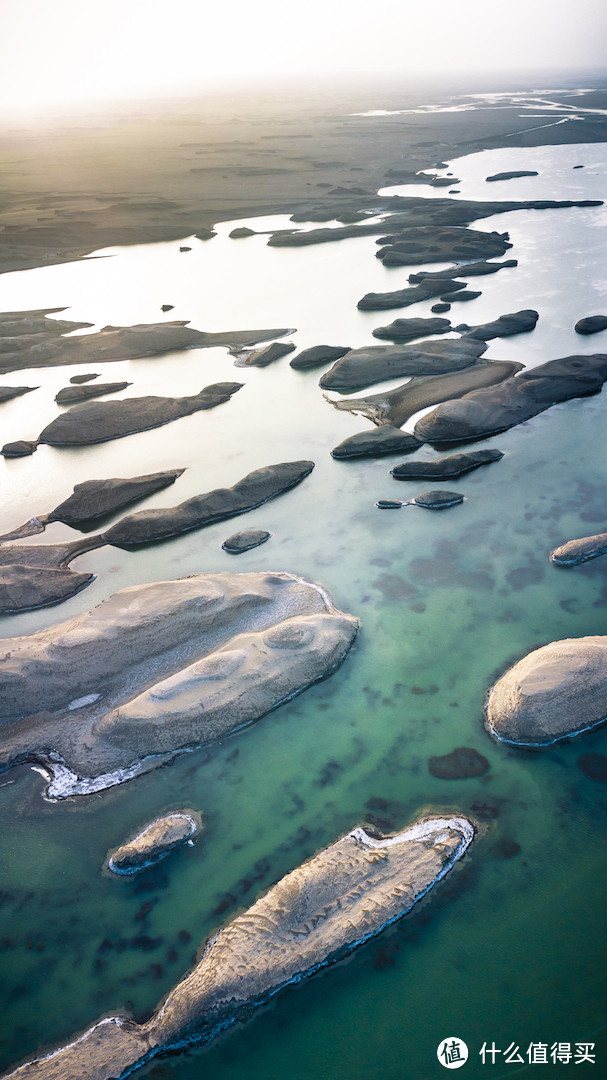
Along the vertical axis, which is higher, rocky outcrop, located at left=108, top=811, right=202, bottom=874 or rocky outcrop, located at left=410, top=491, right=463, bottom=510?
rocky outcrop, located at left=410, top=491, right=463, bottom=510

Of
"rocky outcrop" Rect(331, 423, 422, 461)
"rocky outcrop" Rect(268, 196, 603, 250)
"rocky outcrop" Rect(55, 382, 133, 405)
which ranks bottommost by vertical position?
"rocky outcrop" Rect(331, 423, 422, 461)

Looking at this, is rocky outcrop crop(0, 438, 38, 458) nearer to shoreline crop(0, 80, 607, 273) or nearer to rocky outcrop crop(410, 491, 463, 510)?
rocky outcrop crop(410, 491, 463, 510)

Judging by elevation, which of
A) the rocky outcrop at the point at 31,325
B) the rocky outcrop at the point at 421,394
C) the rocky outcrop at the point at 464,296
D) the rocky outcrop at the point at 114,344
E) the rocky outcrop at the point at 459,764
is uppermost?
the rocky outcrop at the point at 31,325

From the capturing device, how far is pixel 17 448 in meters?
15.3

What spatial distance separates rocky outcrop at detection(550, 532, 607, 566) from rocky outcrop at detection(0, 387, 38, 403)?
537 inches

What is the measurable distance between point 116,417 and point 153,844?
431 inches

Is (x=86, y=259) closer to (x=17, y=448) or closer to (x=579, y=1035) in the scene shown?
(x=17, y=448)

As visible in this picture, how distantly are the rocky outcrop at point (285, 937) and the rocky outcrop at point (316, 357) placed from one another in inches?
528

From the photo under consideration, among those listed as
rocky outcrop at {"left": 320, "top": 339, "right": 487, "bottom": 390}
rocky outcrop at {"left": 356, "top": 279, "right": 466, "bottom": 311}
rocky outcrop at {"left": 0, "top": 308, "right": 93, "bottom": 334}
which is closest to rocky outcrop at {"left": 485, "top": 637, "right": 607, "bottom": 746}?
rocky outcrop at {"left": 320, "top": 339, "right": 487, "bottom": 390}

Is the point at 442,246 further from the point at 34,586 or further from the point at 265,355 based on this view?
the point at 34,586

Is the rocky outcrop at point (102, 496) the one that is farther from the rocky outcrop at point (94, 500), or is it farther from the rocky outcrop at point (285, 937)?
the rocky outcrop at point (285, 937)

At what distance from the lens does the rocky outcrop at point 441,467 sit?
12.9 m

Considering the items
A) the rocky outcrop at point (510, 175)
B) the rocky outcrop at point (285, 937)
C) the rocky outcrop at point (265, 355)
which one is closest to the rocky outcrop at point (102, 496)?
the rocky outcrop at point (265, 355)

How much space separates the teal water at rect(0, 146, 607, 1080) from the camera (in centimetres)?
558
